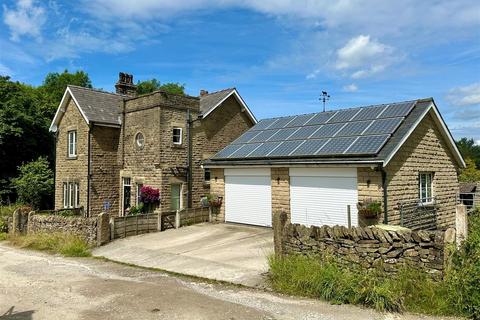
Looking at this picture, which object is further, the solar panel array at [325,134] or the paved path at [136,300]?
the solar panel array at [325,134]

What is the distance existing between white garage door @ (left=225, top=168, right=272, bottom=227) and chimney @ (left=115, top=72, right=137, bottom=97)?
11.9 m

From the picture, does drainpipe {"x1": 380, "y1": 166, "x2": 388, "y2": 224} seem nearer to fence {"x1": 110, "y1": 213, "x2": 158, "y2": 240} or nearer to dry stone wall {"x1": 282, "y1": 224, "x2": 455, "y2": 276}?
dry stone wall {"x1": 282, "y1": 224, "x2": 455, "y2": 276}

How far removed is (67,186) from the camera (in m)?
24.8

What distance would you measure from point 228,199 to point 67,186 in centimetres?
1130

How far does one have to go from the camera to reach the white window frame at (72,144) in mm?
24516

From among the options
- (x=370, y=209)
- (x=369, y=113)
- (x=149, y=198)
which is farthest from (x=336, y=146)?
(x=149, y=198)

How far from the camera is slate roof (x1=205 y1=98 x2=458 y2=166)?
15211mm

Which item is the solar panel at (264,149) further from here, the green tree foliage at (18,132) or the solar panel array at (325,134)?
the green tree foliage at (18,132)

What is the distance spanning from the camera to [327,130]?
18.5m

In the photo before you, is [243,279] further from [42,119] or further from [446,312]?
[42,119]

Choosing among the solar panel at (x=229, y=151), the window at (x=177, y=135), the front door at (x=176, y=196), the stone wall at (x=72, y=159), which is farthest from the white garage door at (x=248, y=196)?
the stone wall at (x=72, y=159)

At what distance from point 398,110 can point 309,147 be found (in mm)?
4198

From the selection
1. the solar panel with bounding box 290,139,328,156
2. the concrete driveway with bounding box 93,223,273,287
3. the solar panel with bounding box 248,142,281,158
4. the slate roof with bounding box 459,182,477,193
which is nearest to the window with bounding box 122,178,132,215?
the concrete driveway with bounding box 93,223,273,287

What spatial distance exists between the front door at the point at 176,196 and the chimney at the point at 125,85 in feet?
31.6
